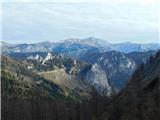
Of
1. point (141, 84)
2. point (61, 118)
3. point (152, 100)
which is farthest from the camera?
point (61, 118)

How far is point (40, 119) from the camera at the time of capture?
7500 inches

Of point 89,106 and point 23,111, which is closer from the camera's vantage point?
point 89,106

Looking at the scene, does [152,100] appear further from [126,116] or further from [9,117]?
[9,117]

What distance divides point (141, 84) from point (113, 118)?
90.3ft

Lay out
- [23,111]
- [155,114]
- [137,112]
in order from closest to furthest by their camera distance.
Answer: [155,114] → [137,112] → [23,111]

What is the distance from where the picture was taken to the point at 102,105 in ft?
508

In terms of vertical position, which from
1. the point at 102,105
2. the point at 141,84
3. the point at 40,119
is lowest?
the point at 40,119

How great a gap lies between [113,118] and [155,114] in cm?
3125

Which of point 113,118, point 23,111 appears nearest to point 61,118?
point 23,111

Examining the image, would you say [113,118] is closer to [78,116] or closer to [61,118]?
[78,116]

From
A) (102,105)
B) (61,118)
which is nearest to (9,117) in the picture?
(61,118)

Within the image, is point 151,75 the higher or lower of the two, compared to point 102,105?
higher

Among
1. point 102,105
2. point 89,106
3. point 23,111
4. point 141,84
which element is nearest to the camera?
point 141,84

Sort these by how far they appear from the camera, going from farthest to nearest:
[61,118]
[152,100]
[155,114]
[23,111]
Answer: [23,111] < [61,118] < [152,100] < [155,114]
